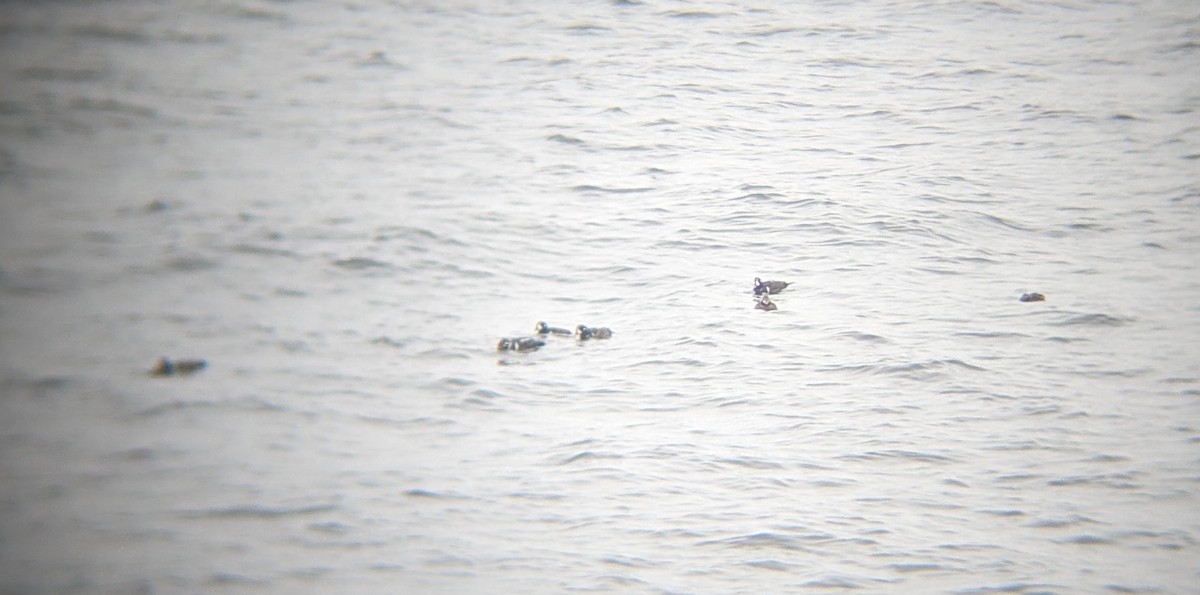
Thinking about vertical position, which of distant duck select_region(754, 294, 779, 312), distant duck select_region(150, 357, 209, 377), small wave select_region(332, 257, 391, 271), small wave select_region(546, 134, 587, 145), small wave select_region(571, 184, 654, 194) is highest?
small wave select_region(546, 134, 587, 145)

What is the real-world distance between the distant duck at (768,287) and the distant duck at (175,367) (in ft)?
16.9

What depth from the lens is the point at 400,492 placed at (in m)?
6.35

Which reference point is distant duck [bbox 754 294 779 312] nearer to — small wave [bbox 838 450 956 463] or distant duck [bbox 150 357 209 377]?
small wave [bbox 838 450 956 463]

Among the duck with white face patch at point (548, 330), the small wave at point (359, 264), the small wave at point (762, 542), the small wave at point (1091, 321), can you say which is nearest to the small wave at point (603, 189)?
the small wave at point (359, 264)

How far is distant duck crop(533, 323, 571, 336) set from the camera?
9117mm

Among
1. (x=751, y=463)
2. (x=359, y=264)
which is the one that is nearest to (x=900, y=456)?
(x=751, y=463)

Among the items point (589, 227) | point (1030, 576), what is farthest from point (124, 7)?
point (1030, 576)

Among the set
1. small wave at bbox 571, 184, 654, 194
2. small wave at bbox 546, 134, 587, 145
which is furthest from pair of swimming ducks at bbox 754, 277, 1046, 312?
small wave at bbox 546, 134, 587, 145

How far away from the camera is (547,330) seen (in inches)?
360

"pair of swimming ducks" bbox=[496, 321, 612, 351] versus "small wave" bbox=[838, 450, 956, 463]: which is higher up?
"pair of swimming ducks" bbox=[496, 321, 612, 351]

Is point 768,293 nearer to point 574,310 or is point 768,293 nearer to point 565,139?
point 574,310

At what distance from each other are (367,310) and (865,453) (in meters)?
4.41

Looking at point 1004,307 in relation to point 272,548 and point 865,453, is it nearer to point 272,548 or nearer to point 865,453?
point 865,453

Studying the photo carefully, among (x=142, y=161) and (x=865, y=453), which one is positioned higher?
(x=142, y=161)
